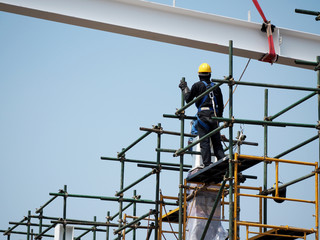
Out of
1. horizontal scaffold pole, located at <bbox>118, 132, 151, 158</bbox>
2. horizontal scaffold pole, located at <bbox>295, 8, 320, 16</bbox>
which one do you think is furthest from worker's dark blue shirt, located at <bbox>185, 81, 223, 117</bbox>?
horizontal scaffold pole, located at <bbox>295, 8, 320, 16</bbox>

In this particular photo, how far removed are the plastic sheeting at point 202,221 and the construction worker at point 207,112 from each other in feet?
3.62

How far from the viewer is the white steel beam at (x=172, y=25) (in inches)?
653

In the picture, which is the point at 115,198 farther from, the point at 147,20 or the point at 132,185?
the point at 147,20

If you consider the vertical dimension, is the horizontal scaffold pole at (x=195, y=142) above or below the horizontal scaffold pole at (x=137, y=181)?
above

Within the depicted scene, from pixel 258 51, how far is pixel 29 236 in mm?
8561

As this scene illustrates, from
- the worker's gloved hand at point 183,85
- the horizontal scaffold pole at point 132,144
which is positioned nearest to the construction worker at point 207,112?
the worker's gloved hand at point 183,85

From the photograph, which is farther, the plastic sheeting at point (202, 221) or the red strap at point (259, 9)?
the red strap at point (259, 9)

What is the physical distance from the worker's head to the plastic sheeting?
89.4 inches

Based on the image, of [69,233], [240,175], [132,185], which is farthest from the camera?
[69,233]

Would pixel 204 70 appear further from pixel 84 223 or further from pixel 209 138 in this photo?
pixel 84 223

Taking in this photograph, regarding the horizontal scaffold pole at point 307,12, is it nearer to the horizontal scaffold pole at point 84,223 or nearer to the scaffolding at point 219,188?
the scaffolding at point 219,188

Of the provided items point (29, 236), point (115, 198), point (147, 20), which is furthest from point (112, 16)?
Answer: point (29, 236)

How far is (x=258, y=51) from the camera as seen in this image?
685 inches

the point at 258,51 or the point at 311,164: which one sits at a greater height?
the point at 258,51
